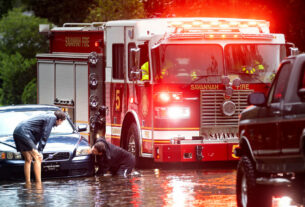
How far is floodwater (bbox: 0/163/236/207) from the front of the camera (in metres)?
13.8

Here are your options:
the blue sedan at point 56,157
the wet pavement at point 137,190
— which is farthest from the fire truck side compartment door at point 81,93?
the wet pavement at point 137,190

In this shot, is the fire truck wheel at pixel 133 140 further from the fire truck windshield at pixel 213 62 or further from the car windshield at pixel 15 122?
the fire truck windshield at pixel 213 62

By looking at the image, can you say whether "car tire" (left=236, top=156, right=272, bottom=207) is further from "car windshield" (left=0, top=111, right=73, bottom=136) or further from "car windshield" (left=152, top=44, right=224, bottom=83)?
"car windshield" (left=0, top=111, right=73, bottom=136)

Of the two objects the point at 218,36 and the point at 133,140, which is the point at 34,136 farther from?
the point at 218,36

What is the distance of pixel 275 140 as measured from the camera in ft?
35.3

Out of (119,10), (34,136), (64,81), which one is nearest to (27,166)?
(34,136)

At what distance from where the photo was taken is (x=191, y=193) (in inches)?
575

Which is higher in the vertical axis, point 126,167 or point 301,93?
point 301,93

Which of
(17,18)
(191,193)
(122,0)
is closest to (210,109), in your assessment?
(191,193)

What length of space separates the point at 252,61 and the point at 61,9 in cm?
3954

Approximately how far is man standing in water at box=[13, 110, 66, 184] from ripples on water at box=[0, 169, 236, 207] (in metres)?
0.36

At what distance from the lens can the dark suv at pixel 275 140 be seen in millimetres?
10164

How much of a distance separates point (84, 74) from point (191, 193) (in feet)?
25.3

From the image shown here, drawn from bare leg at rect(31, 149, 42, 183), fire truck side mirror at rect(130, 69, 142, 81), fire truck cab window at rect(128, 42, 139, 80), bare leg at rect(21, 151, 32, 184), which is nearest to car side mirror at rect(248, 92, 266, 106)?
bare leg at rect(31, 149, 42, 183)
